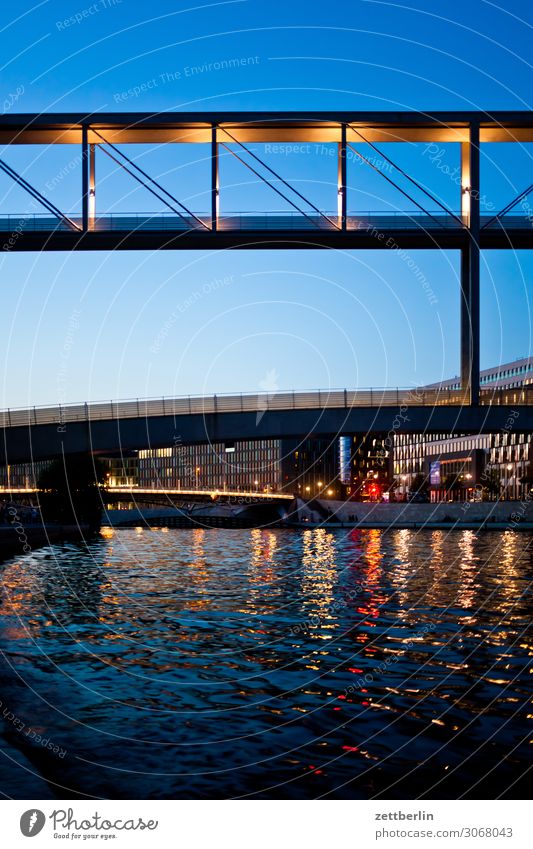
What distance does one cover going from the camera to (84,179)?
58.2 metres

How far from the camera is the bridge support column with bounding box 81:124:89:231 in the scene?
56906 mm

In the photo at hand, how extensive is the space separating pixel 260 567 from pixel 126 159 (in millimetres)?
24927

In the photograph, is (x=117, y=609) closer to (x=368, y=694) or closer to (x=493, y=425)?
(x=368, y=694)

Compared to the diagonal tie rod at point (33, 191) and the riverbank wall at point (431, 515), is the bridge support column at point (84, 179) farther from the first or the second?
the riverbank wall at point (431, 515)

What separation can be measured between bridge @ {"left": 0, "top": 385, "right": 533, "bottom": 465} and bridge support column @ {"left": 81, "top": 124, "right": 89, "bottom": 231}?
1098 centimetres

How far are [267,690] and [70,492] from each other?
76694mm

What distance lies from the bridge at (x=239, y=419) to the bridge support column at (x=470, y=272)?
1.62 meters
